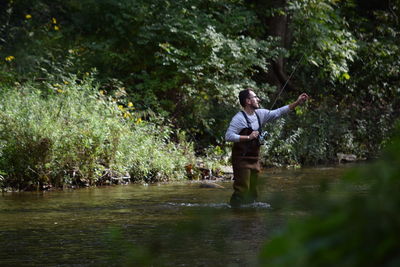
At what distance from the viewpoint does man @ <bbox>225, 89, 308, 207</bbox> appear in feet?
31.0

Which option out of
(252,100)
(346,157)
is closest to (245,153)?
(252,100)

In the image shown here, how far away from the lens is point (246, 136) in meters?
9.39

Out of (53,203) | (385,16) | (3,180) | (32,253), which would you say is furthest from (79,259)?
(385,16)

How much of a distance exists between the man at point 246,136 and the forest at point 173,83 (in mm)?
2127

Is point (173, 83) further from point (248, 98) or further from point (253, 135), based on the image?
point (253, 135)

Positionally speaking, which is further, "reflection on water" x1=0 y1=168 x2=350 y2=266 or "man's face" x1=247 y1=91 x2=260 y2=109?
"man's face" x1=247 y1=91 x2=260 y2=109

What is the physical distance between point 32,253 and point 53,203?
3.76m

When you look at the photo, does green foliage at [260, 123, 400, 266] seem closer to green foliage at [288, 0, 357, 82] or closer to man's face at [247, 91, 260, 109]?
man's face at [247, 91, 260, 109]

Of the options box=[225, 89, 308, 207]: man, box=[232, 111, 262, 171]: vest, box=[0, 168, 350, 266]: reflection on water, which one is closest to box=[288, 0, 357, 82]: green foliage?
box=[0, 168, 350, 266]: reflection on water

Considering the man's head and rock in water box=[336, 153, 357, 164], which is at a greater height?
the man's head

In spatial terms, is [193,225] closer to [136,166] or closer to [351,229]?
[351,229]

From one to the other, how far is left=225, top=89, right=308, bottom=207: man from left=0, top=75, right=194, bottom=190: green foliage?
355 centimetres

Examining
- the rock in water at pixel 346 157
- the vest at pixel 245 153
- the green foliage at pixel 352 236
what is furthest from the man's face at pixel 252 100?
the rock in water at pixel 346 157

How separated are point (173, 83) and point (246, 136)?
27.2 feet
